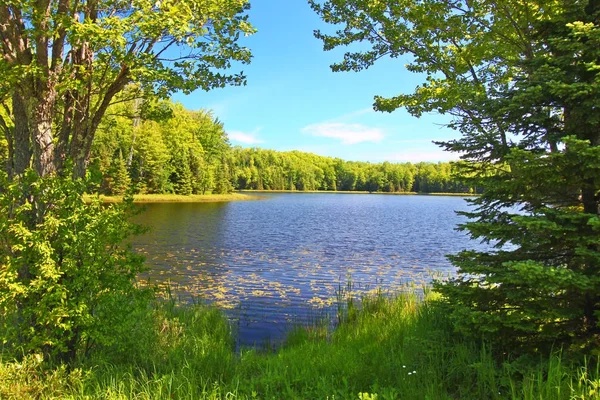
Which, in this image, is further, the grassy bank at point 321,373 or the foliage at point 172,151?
the foliage at point 172,151

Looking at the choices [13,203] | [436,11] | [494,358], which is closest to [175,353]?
[13,203]

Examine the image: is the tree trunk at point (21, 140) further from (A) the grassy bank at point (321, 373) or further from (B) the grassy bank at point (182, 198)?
(B) the grassy bank at point (182, 198)

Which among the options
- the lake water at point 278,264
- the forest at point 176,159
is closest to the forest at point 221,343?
the forest at point 176,159

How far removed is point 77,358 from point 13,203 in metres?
2.09

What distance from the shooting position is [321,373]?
4926 mm

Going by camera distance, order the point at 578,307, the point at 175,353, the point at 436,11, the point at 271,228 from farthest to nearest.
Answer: the point at 271,228 → the point at 436,11 → the point at 175,353 → the point at 578,307

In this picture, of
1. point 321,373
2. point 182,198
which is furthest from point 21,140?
point 182,198

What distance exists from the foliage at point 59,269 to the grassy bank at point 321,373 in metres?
0.36

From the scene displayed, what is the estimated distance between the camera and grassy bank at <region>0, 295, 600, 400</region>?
3.90 metres

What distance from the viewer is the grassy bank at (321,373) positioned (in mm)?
3896

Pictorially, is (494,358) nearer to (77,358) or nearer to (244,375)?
(244,375)

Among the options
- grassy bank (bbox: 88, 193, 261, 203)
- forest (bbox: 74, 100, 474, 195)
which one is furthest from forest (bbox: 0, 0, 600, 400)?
grassy bank (bbox: 88, 193, 261, 203)

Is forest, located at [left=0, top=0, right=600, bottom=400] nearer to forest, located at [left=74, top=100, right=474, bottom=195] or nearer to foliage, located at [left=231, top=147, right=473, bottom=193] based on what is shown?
forest, located at [left=74, top=100, right=474, bottom=195]

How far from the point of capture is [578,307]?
165 inches
